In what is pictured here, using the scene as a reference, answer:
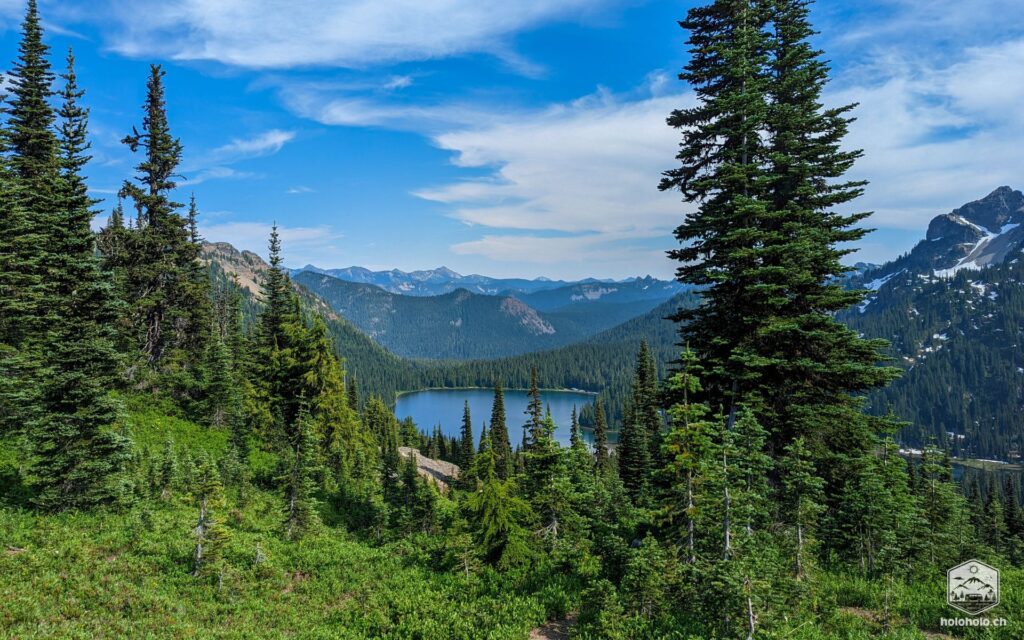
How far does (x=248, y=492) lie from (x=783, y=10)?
33201mm

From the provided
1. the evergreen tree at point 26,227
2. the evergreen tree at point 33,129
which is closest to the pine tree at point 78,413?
the evergreen tree at point 26,227

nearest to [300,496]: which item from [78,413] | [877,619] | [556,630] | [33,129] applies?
[78,413]

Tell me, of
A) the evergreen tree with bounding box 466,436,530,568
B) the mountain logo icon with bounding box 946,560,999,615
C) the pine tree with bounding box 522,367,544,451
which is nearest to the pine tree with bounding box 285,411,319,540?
the evergreen tree with bounding box 466,436,530,568

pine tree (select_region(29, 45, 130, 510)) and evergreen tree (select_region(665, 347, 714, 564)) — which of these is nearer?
evergreen tree (select_region(665, 347, 714, 564))

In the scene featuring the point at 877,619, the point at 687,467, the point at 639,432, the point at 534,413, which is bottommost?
the point at 639,432

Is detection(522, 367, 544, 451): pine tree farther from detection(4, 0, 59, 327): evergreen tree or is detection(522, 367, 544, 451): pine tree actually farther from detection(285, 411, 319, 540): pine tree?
detection(4, 0, 59, 327): evergreen tree

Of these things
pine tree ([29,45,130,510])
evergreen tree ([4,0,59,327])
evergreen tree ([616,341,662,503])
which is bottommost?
evergreen tree ([616,341,662,503])

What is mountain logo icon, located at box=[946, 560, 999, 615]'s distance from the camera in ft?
37.4

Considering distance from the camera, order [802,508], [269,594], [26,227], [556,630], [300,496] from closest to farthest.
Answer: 1. [556,630]
2. [802,508]
3. [269,594]
4. [300,496]
5. [26,227]

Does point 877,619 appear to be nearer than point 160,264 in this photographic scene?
Yes

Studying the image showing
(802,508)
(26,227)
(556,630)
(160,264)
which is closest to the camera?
(556,630)

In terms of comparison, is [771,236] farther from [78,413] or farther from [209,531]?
[78,413]

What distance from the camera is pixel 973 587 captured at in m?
11.9

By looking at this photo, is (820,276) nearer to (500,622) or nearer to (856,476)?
(856,476)
